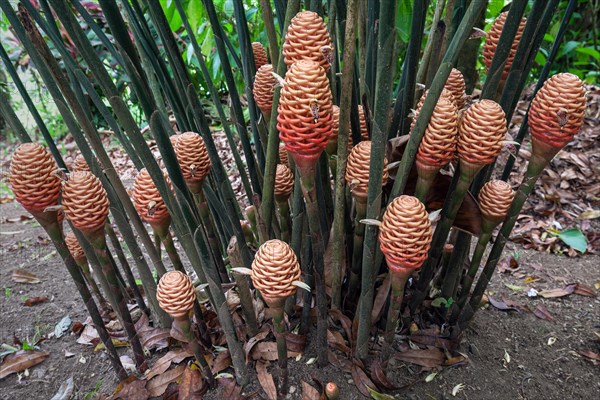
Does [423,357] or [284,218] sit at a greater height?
[284,218]

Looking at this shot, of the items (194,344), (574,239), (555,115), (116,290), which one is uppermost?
(555,115)

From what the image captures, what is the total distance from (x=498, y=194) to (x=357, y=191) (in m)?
0.33

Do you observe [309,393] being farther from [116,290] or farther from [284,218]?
[116,290]

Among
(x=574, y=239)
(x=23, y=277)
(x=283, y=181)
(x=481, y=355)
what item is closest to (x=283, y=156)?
(x=283, y=181)

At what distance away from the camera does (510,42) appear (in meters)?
0.90

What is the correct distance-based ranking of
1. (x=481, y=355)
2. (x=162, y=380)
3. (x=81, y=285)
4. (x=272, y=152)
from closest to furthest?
(x=272, y=152), (x=81, y=285), (x=162, y=380), (x=481, y=355)

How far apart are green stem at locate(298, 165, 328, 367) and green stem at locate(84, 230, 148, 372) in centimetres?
50

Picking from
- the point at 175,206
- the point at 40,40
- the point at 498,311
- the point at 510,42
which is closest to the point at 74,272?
the point at 175,206

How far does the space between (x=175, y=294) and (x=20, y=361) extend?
0.90 m

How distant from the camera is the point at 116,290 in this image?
1131 millimetres

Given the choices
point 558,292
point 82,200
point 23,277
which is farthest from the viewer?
point 23,277

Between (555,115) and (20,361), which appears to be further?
(20,361)

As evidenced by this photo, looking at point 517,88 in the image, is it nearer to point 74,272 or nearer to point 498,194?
point 498,194

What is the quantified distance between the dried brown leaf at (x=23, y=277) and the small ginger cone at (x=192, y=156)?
1430 millimetres
